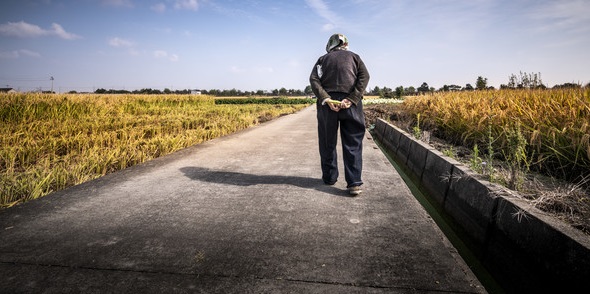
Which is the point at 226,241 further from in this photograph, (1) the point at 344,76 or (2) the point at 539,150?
(2) the point at 539,150

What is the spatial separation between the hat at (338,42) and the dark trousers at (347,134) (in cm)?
55

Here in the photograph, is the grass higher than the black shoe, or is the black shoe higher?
the grass

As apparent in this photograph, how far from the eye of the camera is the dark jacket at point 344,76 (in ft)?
10.1

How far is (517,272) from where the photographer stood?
1.78 meters

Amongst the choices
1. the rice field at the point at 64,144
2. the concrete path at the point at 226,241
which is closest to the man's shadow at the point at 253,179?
the concrete path at the point at 226,241

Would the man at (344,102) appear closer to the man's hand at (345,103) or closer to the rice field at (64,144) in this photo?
the man's hand at (345,103)

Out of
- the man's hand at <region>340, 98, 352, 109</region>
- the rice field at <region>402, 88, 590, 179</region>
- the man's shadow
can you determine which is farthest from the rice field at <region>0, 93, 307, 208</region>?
the rice field at <region>402, 88, 590, 179</region>

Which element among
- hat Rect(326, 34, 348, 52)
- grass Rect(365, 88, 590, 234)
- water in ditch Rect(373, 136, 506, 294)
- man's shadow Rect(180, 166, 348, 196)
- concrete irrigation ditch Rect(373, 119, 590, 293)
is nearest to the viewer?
concrete irrigation ditch Rect(373, 119, 590, 293)

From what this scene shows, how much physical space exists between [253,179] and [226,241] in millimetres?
1641

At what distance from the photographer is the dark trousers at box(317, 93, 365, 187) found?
9.98 ft

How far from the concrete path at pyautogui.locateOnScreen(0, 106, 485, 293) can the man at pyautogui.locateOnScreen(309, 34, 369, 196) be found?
362mm

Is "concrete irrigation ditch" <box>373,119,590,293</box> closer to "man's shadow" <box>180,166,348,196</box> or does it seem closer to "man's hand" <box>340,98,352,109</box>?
"man's shadow" <box>180,166,348,196</box>

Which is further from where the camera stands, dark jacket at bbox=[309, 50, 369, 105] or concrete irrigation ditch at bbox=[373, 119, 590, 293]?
dark jacket at bbox=[309, 50, 369, 105]

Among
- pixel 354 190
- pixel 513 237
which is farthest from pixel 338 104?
pixel 513 237
